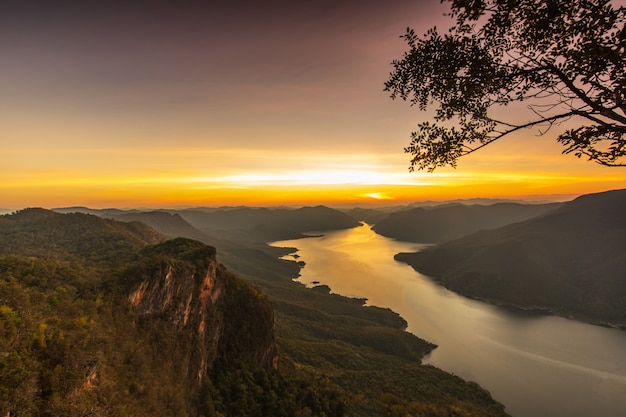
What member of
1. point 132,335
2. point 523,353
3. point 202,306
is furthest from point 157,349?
point 523,353

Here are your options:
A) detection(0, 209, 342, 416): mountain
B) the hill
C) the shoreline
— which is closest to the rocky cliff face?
detection(0, 209, 342, 416): mountain

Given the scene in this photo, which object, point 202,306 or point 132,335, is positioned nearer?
point 132,335

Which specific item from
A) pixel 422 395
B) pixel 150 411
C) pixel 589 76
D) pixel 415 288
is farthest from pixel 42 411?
pixel 415 288

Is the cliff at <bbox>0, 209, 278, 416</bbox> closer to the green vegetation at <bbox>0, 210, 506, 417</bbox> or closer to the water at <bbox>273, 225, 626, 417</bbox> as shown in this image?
the green vegetation at <bbox>0, 210, 506, 417</bbox>

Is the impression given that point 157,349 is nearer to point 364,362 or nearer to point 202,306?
point 202,306

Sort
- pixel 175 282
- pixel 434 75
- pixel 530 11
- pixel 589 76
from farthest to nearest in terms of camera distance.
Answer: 1. pixel 175 282
2. pixel 434 75
3. pixel 530 11
4. pixel 589 76

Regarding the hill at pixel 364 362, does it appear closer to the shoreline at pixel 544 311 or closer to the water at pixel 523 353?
the water at pixel 523 353

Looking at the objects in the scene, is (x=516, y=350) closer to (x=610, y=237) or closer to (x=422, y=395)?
(x=422, y=395)
